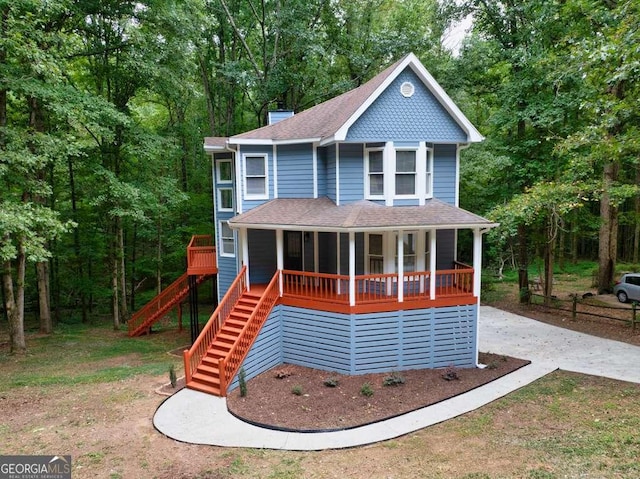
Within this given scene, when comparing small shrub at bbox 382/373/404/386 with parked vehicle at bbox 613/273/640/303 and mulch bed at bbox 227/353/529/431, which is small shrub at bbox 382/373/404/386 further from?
parked vehicle at bbox 613/273/640/303

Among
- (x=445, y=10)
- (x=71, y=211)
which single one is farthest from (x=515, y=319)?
(x=71, y=211)

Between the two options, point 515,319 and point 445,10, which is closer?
point 515,319

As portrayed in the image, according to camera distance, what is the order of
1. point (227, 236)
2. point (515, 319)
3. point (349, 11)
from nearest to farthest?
point (227, 236) → point (515, 319) → point (349, 11)

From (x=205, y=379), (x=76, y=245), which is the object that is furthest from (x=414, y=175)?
(x=76, y=245)

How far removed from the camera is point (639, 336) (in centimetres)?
1434

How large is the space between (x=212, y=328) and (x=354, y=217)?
5.34 meters

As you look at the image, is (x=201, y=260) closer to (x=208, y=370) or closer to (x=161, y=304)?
(x=161, y=304)

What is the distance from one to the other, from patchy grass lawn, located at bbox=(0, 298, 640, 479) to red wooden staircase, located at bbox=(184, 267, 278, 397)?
46.0 inches

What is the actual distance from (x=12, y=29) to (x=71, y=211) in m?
12.0

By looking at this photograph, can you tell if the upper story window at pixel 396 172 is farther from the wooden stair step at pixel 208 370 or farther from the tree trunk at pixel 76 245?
the tree trunk at pixel 76 245

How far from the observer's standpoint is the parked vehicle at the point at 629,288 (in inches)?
742

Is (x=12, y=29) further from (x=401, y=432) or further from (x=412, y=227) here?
(x=401, y=432)

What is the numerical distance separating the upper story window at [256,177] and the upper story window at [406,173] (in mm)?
4563

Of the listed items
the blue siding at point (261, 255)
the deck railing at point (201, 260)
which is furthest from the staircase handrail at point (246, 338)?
the deck railing at point (201, 260)
